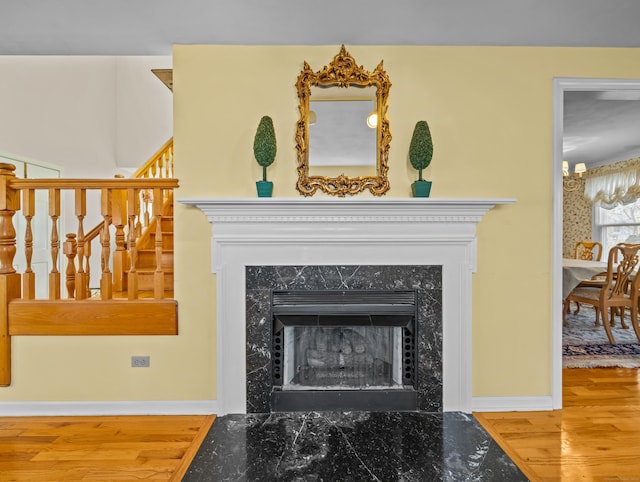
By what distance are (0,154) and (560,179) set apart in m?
→ 4.85

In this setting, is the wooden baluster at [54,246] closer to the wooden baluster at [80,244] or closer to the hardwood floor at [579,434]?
the wooden baluster at [80,244]

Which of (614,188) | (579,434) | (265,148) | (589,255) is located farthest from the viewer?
(614,188)

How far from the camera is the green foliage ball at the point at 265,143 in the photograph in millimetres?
2230

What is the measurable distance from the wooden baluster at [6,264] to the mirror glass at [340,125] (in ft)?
6.24

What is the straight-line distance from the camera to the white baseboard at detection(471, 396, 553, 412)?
2400 millimetres

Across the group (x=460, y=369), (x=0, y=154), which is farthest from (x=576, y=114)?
(x=0, y=154)

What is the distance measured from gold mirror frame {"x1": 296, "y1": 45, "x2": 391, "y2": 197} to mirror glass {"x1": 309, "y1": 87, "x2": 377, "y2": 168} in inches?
1.4

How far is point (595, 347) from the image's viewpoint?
3586 mm

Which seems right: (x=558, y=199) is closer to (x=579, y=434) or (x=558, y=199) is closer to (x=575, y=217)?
(x=579, y=434)

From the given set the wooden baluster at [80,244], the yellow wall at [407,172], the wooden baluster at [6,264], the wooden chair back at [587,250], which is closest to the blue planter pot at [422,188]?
the yellow wall at [407,172]

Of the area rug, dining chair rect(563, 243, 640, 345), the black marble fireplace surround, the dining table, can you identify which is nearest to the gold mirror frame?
the black marble fireplace surround

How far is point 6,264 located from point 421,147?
267cm

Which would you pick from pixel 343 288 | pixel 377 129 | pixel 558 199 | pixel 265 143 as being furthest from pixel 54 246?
pixel 558 199

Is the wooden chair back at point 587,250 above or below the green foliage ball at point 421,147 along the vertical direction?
below
